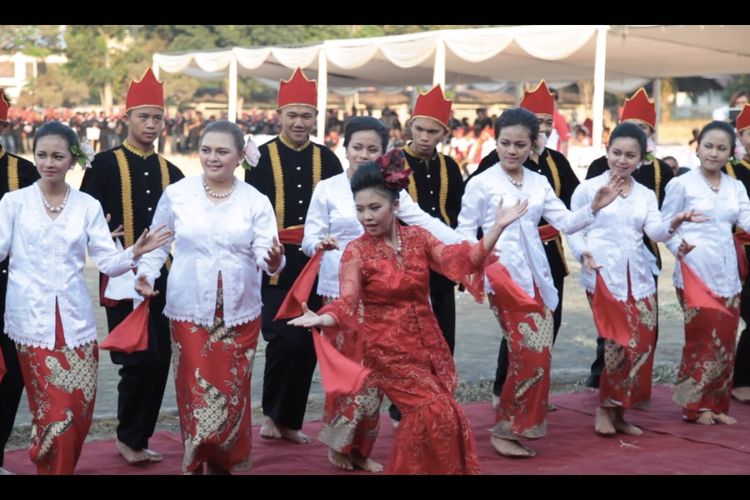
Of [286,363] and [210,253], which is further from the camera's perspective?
[286,363]

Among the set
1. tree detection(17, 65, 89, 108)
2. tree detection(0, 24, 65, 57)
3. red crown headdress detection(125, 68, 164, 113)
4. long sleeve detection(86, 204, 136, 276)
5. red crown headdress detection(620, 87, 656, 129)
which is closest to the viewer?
long sleeve detection(86, 204, 136, 276)

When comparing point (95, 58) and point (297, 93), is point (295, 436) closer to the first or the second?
point (297, 93)

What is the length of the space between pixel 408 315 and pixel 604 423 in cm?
196

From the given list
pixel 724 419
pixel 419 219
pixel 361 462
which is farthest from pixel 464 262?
pixel 724 419

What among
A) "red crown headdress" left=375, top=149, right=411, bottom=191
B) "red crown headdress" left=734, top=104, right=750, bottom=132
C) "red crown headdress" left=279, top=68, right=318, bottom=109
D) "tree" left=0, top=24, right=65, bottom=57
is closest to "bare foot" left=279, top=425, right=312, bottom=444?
"red crown headdress" left=279, top=68, right=318, bottom=109

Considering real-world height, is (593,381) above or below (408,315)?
below

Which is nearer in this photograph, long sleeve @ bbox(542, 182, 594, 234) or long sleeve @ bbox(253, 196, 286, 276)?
long sleeve @ bbox(253, 196, 286, 276)

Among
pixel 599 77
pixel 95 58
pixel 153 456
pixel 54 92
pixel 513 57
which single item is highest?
pixel 95 58

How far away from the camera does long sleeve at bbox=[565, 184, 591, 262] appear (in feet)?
20.3

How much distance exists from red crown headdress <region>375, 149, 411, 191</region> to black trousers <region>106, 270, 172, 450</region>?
60.7 inches

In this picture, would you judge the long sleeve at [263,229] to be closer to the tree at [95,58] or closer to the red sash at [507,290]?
the red sash at [507,290]

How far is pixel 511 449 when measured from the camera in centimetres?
594

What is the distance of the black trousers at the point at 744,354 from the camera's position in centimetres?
751

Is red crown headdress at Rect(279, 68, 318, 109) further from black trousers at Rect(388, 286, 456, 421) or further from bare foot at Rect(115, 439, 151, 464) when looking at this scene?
bare foot at Rect(115, 439, 151, 464)
